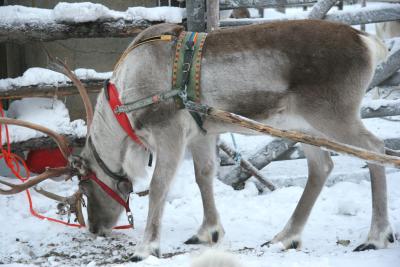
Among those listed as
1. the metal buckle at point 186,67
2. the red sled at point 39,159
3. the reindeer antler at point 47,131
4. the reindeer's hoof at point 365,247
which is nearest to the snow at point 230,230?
the reindeer's hoof at point 365,247

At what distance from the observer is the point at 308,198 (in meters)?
4.67

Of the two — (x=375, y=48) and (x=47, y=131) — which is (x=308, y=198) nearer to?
(x=375, y=48)

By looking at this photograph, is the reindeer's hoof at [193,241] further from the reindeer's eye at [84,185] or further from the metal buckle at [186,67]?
the metal buckle at [186,67]

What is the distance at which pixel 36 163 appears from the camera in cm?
611

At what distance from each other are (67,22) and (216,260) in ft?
13.8

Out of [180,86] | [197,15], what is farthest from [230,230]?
[197,15]

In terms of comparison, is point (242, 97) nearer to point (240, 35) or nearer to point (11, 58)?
point (240, 35)

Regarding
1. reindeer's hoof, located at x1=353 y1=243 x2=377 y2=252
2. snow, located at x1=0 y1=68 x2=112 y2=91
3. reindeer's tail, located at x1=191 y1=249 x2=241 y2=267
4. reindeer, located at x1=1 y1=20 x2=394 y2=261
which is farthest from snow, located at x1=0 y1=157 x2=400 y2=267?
reindeer's tail, located at x1=191 y1=249 x2=241 y2=267

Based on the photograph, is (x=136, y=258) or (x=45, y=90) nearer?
(x=136, y=258)

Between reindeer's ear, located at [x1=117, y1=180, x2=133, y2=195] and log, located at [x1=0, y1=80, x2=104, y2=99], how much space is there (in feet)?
5.13

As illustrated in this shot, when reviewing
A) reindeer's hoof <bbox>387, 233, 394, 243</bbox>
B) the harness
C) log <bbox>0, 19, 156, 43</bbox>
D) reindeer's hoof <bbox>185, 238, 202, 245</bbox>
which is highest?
log <bbox>0, 19, 156, 43</bbox>

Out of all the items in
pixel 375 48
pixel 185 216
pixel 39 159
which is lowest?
pixel 185 216

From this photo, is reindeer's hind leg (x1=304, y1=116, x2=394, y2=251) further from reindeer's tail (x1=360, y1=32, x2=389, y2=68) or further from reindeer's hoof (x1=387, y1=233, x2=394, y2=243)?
reindeer's tail (x1=360, y1=32, x2=389, y2=68)

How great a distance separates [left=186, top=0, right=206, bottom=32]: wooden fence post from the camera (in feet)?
19.1
